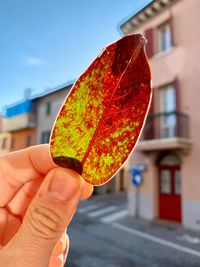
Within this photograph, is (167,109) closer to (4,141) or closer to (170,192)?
(170,192)

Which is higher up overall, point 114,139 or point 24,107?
point 24,107

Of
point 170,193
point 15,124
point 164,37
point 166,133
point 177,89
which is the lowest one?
point 170,193

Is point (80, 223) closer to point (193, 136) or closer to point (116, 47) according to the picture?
point (193, 136)

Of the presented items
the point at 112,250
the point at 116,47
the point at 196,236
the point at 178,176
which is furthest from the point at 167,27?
the point at 116,47

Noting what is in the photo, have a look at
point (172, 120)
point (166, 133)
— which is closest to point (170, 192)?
point (166, 133)

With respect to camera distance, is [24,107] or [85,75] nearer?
[85,75]

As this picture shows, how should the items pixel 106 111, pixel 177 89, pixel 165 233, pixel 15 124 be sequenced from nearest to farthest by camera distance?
1. pixel 106 111
2. pixel 15 124
3. pixel 165 233
4. pixel 177 89
